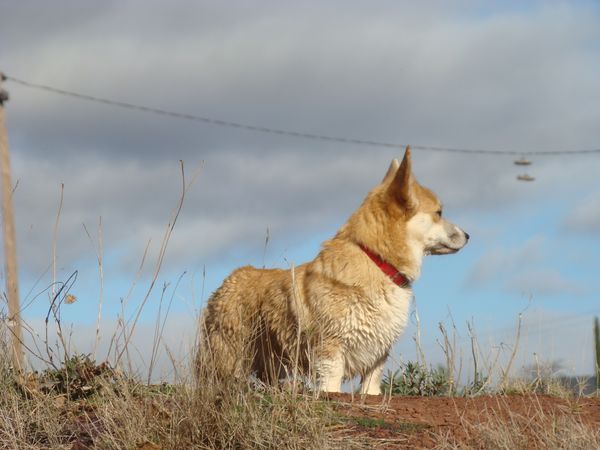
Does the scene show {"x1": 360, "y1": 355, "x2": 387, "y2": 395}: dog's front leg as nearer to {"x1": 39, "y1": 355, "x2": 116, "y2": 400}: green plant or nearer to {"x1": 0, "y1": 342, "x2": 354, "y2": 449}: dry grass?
{"x1": 0, "y1": 342, "x2": 354, "y2": 449}: dry grass

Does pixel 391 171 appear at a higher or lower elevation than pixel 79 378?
higher

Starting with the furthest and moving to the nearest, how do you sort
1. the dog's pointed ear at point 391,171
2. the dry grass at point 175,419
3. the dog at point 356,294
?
the dog's pointed ear at point 391,171 → the dog at point 356,294 → the dry grass at point 175,419

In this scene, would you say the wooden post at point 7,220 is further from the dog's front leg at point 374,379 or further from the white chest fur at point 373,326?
the white chest fur at point 373,326

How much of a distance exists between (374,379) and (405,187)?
1.71 m

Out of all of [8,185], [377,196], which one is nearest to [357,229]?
[377,196]

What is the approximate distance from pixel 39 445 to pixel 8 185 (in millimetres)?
11348

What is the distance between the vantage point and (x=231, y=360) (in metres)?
6.98

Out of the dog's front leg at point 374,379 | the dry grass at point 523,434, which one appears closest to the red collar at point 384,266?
the dog's front leg at point 374,379

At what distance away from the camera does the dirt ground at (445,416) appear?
5762 mm

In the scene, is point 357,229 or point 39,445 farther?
point 357,229

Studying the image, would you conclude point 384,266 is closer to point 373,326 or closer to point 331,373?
point 373,326

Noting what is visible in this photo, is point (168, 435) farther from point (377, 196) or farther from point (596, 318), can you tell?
point (596, 318)

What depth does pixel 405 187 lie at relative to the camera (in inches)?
321

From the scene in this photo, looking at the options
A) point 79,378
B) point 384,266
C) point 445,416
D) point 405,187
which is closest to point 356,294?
point 384,266
